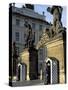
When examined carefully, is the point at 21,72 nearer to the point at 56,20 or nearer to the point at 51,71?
the point at 51,71

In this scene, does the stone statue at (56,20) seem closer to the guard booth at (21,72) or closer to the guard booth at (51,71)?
the guard booth at (51,71)

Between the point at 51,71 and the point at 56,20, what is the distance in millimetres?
566

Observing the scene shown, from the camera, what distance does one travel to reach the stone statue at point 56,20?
297cm

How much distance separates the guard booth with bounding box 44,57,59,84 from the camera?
296cm

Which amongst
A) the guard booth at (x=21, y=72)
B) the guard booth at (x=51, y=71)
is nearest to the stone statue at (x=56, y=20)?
the guard booth at (x=51, y=71)

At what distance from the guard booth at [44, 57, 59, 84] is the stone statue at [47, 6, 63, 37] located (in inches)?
11.8

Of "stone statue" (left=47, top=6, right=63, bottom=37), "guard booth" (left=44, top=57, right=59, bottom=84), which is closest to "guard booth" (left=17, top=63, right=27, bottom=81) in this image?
"guard booth" (left=44, top=57, right=59, bottom=84)

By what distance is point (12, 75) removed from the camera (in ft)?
9.14

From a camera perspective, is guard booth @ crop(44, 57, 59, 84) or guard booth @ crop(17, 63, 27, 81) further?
guard booth @ crop(44, 57, 59, 84)

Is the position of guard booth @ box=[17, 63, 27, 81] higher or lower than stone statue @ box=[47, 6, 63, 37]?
lower

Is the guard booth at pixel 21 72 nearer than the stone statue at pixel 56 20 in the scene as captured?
Yes

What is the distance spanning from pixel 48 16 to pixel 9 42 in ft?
1.72

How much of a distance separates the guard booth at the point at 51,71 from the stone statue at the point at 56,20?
0.30m

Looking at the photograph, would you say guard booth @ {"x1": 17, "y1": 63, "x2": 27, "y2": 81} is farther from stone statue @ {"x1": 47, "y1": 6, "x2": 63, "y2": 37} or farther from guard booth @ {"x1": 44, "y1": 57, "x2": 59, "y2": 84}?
stone statue @ {"x1": 47, "y1": 6, "x2": 63, "y2": 37}
